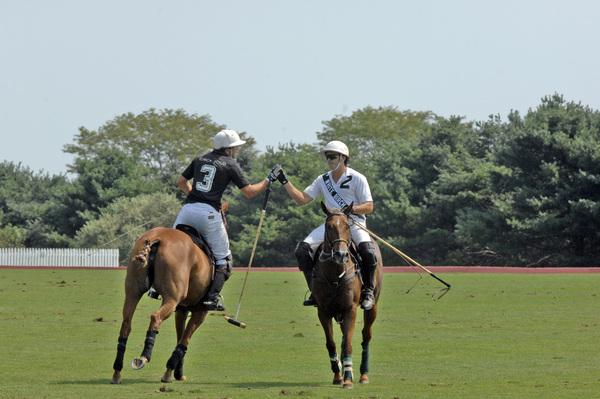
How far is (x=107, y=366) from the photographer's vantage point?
10.4m

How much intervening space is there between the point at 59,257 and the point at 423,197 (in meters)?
23.1

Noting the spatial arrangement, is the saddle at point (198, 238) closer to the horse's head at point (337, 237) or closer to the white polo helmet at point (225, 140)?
the white polo helmet at point (225, 140)

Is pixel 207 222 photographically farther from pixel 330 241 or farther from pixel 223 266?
pixel 330 241

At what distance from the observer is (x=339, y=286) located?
30.6ft

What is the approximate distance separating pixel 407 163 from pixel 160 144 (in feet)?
117

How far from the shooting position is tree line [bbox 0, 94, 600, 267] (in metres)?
47.9

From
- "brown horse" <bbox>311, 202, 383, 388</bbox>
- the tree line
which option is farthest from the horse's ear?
the tree line

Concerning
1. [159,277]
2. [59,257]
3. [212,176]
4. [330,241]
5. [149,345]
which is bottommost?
[149,345]

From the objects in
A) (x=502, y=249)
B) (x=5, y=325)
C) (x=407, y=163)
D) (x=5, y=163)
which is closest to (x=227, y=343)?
(x=5, y=325)

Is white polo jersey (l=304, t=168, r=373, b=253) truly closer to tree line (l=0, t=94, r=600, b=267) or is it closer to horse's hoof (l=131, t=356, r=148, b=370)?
horse's hoof (l=131, t=356, r=148, b=370)

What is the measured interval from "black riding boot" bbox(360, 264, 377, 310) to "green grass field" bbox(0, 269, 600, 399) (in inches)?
31.9

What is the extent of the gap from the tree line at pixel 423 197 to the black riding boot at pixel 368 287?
123 feet

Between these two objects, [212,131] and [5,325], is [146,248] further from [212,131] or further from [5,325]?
[212,131]

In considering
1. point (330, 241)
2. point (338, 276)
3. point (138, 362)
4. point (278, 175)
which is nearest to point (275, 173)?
point (278, 175)
